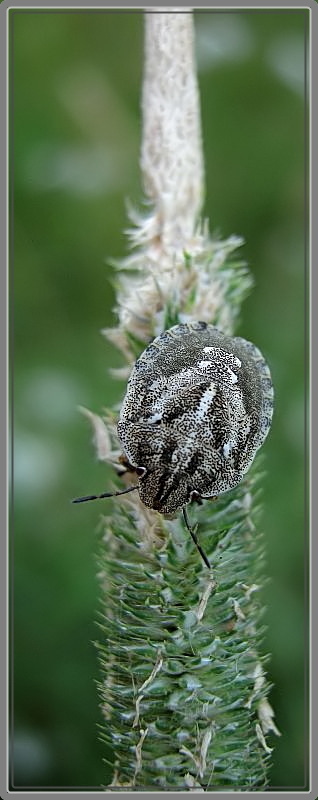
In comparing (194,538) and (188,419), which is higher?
(188,419)

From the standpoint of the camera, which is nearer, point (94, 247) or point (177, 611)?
point (177, 611)

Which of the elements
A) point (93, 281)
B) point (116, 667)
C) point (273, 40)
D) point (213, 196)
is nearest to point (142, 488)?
point (116, 667)

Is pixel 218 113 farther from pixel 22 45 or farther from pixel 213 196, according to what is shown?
pixel 22 45

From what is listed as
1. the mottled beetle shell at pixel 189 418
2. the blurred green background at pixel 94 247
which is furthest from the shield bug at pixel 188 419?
the blurred green background at pixel 94 247

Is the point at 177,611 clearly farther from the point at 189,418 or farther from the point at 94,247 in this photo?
the point at 94,247

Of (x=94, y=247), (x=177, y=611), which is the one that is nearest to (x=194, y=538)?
(x=177, y=611)

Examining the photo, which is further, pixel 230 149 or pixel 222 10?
pixel 230 149
